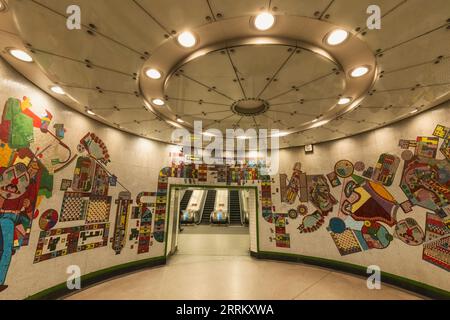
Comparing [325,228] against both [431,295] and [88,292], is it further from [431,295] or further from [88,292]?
[88,292]

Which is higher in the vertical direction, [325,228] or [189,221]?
[325,228]

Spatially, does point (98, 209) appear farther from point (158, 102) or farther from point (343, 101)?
point (343, 101)

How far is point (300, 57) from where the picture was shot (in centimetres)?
228

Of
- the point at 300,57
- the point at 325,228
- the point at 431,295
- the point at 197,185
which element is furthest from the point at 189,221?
the point at 300,57

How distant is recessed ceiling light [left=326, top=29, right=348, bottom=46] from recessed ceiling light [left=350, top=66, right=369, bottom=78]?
2.23 ft

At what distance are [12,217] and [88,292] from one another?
2.21 meters

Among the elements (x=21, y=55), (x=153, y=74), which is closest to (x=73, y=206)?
(x=21, y=55)

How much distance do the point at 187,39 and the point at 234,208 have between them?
12265 millimetres

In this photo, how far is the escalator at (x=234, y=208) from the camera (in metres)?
12.1

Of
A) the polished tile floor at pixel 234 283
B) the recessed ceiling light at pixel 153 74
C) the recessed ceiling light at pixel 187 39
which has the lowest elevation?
the polished tile floor at pixel 234 283

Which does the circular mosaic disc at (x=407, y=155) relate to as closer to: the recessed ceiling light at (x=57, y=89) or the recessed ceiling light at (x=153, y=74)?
the recessed ceiling light at (x=153, y=74)

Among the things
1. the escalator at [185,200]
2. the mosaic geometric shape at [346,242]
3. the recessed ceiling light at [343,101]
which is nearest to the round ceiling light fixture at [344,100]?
the recessed ceiling light at [343,101]

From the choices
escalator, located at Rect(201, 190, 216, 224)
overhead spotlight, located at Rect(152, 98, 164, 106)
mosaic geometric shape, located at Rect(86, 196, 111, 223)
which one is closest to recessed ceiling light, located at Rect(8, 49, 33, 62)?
overhead spotlight, located at Rect(152, 98, 164, 106)

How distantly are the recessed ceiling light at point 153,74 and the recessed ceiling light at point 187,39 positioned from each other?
2.27 feet
